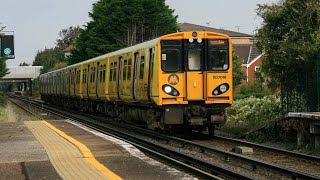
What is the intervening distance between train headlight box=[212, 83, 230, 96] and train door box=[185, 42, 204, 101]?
1.31ft

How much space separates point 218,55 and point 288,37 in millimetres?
2270

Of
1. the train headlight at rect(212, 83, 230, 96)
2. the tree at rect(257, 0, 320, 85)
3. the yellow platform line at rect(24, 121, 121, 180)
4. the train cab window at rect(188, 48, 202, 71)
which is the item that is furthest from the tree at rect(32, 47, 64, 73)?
the yellow platform line at rect(24, 121, 121, 180)

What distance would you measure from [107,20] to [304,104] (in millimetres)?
44509

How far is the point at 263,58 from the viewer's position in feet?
63.1

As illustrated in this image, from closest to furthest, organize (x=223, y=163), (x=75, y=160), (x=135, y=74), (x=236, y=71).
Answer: (x=75, y=160)
(x=223, y=163)
(x=135, y=74)
(x=236, y=71)

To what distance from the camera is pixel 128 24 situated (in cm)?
5969

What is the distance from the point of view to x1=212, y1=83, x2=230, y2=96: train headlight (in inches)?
687

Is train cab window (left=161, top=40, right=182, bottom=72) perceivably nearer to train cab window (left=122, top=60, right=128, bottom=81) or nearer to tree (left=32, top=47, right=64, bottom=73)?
train cab window (left=122, top=60, right=128, bottom=81)

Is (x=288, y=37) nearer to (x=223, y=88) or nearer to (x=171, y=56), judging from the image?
(x=223, y=88)

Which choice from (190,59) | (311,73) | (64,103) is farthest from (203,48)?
(64,103)

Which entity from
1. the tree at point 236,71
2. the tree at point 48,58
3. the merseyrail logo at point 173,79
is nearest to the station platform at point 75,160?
Answer: the merseyrail logo at point 173,79

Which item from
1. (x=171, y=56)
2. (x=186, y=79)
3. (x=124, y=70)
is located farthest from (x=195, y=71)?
(x=124, y=70)

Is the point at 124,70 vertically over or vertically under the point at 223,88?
over

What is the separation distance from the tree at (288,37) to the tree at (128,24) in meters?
40.2
